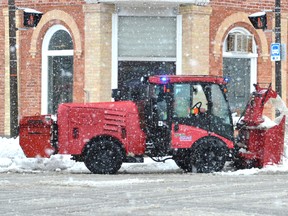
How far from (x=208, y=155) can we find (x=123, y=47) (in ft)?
29.9

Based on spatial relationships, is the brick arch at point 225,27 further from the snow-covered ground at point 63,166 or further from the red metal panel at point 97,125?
the red metal panel at point 97,125

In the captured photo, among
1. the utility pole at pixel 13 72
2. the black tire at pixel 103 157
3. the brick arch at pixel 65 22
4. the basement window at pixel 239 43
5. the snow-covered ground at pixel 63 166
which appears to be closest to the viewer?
the black tire at pixel 103 157

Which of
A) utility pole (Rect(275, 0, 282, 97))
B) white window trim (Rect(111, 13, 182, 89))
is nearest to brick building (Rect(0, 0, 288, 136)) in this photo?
white window trim (Rect(111, 13, 182, 89))

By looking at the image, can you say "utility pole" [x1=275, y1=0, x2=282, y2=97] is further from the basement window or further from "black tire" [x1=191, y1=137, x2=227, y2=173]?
"black tire" [x1=191, y1=137, x2=227, y2=173]

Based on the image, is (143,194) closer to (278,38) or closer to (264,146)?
(264,146)

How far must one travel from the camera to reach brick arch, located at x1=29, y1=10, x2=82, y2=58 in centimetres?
2905

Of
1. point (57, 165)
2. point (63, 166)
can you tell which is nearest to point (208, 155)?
point (63, 166)

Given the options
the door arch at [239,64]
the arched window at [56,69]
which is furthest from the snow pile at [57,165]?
the door arch at [239,64]

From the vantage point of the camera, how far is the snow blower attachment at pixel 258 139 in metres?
20.9

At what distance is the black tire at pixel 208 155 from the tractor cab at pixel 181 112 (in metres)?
0.12

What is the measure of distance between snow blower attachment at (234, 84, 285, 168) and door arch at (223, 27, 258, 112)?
8.56 metres

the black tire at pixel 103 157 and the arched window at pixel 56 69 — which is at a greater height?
the arched window at pixel 56 69

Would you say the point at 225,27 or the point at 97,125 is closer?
the point at 97,125

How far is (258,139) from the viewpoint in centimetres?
2106
